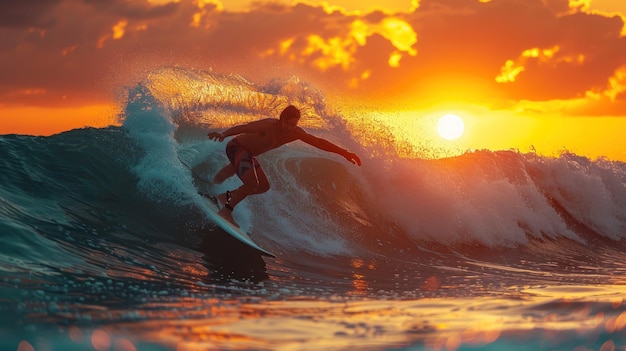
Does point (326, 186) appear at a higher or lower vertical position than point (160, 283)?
higher

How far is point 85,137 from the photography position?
39.6 ft

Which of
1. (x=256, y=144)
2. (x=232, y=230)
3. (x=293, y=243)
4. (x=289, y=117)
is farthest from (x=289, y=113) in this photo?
(x=293, y=243)

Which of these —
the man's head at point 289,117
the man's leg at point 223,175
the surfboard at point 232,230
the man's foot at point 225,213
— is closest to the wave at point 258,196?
the surfboard at point 232,230

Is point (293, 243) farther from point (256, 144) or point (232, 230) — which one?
point (256, 144)

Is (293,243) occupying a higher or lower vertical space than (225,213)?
lower

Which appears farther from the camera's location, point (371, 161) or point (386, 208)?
point (371, 161)

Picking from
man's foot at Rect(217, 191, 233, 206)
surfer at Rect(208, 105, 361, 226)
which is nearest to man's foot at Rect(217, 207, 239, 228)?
surfer at Rect(208, 105, 361, 226)

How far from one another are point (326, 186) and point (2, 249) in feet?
22.7

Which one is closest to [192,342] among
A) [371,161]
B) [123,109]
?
[123,109]

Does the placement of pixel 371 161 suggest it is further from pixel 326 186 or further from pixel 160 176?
pixel 160 176

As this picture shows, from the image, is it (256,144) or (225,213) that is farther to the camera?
(225,213)

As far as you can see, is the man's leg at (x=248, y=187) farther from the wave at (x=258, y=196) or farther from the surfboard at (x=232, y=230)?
the wave at (x=258, y=196)

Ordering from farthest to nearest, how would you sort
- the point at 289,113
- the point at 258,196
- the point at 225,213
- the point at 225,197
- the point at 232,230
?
the point at 258,196 < the point at 225,197 < the point at 225,213 < the point at 232,230 < the point at 289,113

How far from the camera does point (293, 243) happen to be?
396 inches
